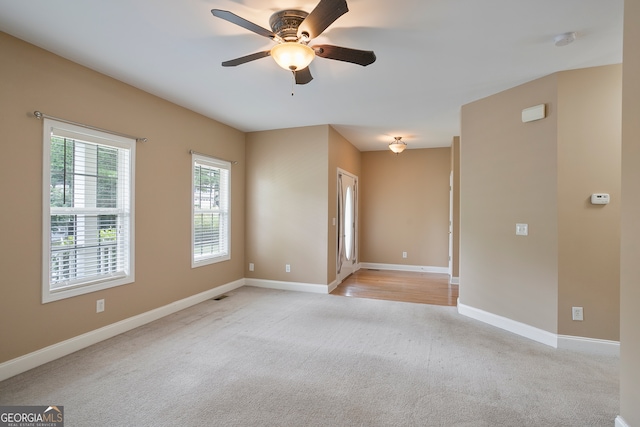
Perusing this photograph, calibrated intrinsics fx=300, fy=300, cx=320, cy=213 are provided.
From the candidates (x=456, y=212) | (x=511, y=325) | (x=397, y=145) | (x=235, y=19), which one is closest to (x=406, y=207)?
(x=456, y=212)

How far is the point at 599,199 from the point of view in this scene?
113 inches

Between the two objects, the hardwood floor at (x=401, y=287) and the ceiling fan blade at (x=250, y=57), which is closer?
the ceiling fan blade at (x=250, y=57)

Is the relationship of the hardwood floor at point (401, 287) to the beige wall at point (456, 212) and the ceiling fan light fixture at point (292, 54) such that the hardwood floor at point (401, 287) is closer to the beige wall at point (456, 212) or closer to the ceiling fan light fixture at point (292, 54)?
the beige wall at point (456, 212)

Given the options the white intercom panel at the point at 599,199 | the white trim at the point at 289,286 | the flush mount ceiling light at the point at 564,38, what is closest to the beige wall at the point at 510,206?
the white intercom panel at the point at 599,199

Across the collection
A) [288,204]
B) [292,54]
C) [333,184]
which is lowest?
[288,204]

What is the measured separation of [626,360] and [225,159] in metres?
4.96

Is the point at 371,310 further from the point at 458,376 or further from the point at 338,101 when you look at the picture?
the point at 338,101

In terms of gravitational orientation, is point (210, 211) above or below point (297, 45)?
below

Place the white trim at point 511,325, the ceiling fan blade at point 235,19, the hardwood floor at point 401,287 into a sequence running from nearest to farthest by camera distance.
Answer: the ceiling fan blade at point 235,19 < the white trim at point 511,325 < the hardwood floor at point 401,287

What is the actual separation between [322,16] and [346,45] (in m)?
0.83

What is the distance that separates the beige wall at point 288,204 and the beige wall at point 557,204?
2.45 metres

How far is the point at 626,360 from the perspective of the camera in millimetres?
1749

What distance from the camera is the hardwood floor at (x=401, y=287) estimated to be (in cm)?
480
